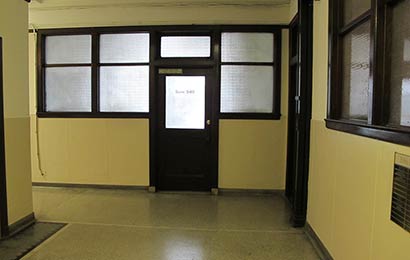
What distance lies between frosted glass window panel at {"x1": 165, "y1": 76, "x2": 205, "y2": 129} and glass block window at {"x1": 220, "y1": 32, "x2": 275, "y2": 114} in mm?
374

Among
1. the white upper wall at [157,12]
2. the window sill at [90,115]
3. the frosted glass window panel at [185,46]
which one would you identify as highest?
the white upper wall at [157,12]

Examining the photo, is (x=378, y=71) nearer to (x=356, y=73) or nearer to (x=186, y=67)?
(x=356, y=73)

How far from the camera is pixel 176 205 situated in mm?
4395

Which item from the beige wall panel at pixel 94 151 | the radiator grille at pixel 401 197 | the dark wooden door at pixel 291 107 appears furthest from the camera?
the beige wall panel at pixel 94 151

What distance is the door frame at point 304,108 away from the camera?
3.51 m

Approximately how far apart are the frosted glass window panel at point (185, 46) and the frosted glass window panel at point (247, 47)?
0.27 m

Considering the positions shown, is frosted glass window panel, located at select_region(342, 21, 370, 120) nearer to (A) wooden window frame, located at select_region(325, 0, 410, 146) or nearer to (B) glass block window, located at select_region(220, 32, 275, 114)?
(A) wooden window frame, located at select_region(325, 0, 410, 146)

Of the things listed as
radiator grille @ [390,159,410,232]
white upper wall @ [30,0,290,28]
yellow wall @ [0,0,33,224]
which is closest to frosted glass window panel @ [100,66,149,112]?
white upper wall @ [30,0,290,28]

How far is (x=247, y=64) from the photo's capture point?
4844 mm

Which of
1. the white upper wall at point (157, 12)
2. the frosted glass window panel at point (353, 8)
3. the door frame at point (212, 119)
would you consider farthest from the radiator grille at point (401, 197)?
the white upper wall at point (157, 12)

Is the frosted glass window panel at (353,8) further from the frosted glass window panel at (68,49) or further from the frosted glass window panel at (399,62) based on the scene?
the frosted glass window panel at (68,49)

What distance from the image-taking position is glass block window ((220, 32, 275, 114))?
4852 millimetres

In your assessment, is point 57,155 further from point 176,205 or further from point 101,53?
point 176,205

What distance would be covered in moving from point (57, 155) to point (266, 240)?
359 centimetres
